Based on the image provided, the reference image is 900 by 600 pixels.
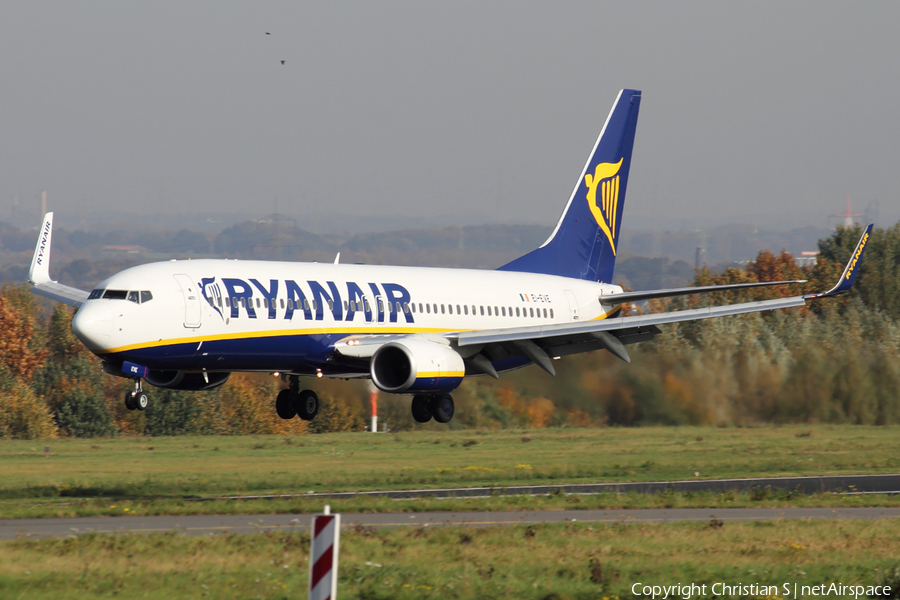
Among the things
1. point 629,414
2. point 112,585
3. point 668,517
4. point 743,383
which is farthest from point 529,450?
point 112,585

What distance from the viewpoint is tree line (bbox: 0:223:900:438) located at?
51031 millimetres

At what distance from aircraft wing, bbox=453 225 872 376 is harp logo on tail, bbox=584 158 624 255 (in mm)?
10275

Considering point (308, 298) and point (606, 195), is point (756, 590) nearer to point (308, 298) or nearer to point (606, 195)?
point (308, 298)

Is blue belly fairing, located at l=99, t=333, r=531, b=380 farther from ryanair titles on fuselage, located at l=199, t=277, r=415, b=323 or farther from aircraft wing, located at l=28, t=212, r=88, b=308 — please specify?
aircraft wing, located at l=28, t=212, r=88, b=308

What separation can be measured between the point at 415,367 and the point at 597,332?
6.80 metres

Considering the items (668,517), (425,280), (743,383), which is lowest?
(668,517)

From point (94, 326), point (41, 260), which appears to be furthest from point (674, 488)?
point (41, 260)

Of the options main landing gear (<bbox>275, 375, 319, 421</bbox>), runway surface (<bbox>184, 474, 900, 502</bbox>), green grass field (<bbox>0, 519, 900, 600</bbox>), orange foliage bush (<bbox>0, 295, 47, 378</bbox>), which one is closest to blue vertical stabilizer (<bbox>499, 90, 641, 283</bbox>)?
runway surface (<bbox>184, 474, 900, 502</bbox>)

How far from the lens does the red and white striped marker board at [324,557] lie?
501 inches

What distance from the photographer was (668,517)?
2864cm

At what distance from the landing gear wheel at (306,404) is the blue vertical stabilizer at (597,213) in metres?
10.5

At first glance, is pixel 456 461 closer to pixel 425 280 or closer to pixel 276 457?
pixel 276 457

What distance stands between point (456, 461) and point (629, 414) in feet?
30.6

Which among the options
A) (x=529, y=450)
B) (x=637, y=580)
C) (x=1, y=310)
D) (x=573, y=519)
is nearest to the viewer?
(x=637, y=580)
